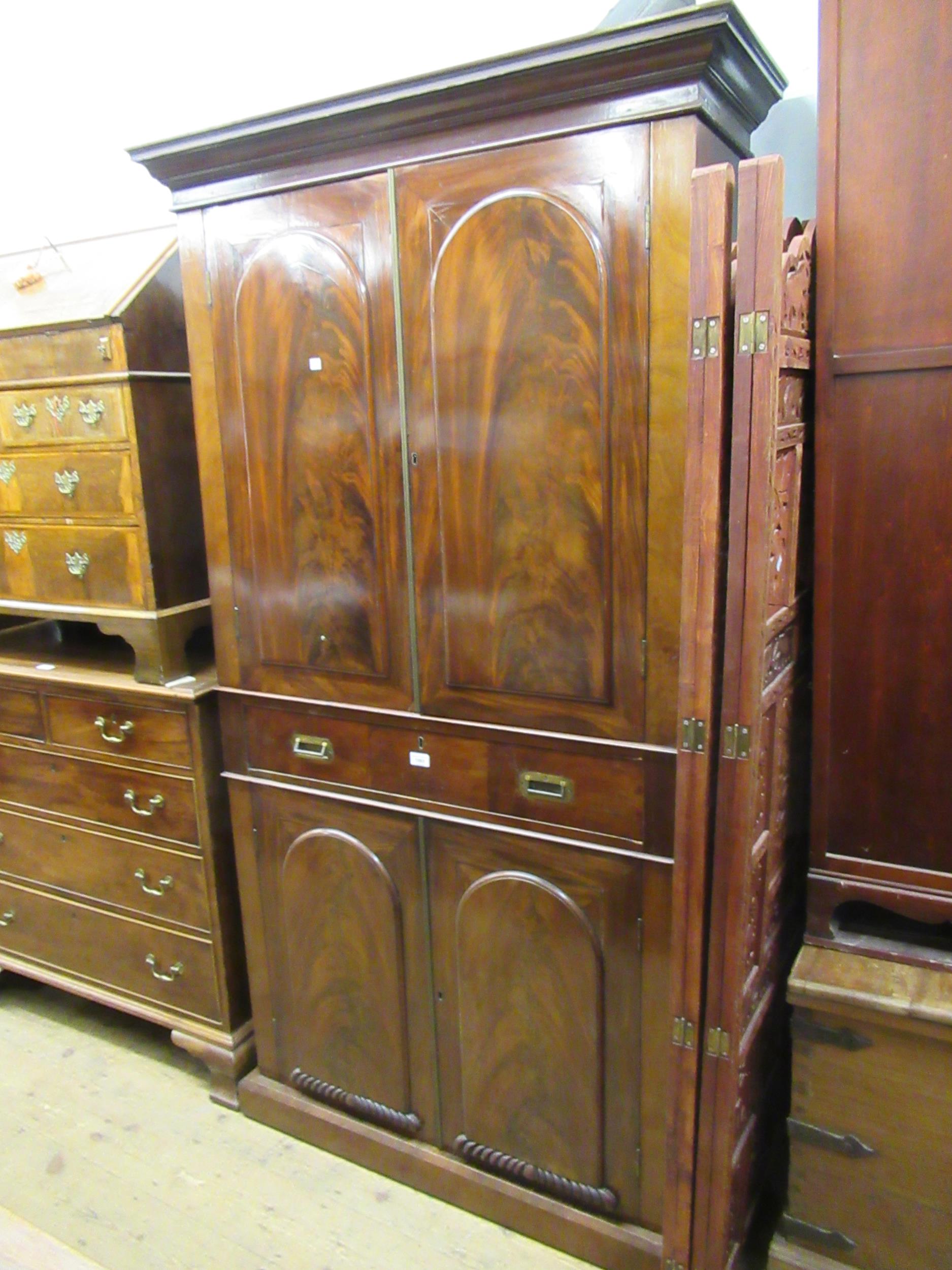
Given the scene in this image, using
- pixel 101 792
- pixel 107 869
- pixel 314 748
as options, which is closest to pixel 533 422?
pixel 314 748

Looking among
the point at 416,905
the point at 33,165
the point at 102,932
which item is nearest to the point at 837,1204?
the point at 416,905

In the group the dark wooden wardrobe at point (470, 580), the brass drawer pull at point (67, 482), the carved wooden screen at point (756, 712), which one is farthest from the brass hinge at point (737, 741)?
the brass drawer pull at point (67, 482)

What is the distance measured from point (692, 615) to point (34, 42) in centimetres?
261

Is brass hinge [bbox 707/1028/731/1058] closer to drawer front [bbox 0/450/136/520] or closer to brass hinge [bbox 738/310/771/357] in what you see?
brass hinge [bbox 738/310/771/357]

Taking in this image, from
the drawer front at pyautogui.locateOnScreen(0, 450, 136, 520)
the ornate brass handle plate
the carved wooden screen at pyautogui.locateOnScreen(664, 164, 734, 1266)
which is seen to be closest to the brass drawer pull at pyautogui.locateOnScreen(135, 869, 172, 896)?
the ornate brass handle plate

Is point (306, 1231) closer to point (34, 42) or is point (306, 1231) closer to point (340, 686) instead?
point (340, 686)

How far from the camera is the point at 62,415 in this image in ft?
6.57

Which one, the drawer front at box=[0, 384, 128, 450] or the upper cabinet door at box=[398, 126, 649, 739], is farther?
the drawer front at box=[0, 384, 128, 450]

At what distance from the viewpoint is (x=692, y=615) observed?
1.20 metres

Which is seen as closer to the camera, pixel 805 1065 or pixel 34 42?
pixel 805 1065

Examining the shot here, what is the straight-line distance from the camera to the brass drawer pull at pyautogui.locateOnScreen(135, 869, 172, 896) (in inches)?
83.7

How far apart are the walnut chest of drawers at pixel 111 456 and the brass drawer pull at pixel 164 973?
686 mm

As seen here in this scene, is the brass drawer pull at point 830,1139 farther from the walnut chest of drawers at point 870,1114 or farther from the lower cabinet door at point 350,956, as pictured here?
the lower cabinet door at point 350,956

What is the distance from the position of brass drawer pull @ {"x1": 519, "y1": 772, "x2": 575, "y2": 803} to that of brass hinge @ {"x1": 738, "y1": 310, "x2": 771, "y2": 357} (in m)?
0.75
